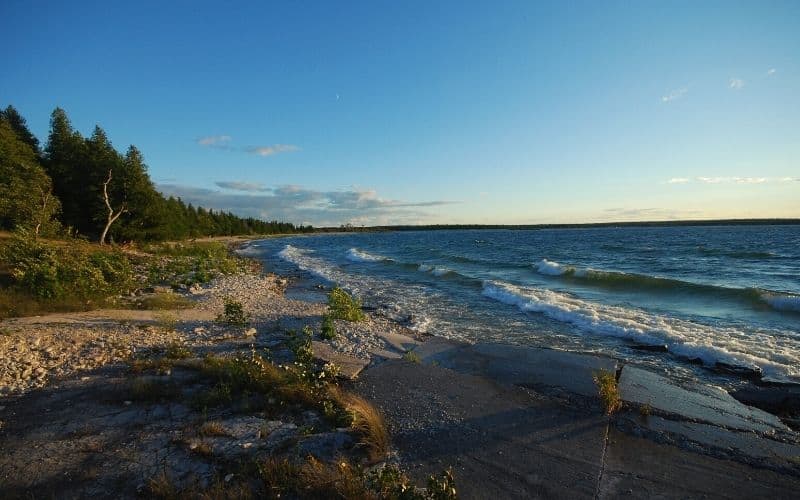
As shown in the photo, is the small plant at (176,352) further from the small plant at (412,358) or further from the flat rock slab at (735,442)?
the flat rock slab at (735,442)

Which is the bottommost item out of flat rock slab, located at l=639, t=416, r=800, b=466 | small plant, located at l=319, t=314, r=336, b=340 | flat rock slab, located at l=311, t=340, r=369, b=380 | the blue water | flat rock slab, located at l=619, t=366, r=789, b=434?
the blue water

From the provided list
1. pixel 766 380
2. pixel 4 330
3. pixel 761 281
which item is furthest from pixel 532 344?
pixel 761 281

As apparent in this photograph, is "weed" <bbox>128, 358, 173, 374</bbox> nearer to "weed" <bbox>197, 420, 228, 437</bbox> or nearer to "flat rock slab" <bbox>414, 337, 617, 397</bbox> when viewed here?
"weed" <bbox>197, 420, 228, 437</bbox>

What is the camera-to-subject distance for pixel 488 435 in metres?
5.95

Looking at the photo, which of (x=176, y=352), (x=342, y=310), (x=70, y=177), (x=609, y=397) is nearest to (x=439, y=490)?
(x=609, y=397)

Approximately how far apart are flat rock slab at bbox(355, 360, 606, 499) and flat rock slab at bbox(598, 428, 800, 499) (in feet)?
0.86

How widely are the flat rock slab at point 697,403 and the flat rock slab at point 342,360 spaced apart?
544 cm

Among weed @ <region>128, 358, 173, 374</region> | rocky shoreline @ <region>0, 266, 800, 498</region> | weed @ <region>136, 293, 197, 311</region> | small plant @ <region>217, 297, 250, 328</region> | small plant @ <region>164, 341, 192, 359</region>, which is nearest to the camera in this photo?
rocky shoreline @ <region>0, 266, 800, 498</region>

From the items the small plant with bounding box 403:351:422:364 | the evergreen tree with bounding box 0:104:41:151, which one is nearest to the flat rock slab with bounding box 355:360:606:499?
the small plant with bounding box 403:351:422:364

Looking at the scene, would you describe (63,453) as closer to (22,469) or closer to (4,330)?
(22,469)

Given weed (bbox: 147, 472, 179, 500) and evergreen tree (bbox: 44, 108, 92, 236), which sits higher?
evergreen tree (bbox: 44, 108, 92, 236)

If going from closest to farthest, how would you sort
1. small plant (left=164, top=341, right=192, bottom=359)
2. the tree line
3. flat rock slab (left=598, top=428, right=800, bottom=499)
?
flat rock slab (left=598, top=428, right=800, bottom=499) → small plant (left=164, top=341, right=192, bottom=359) → the tree line

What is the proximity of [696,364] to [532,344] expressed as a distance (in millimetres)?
4048

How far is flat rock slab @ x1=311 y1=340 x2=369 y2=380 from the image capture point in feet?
27.4
